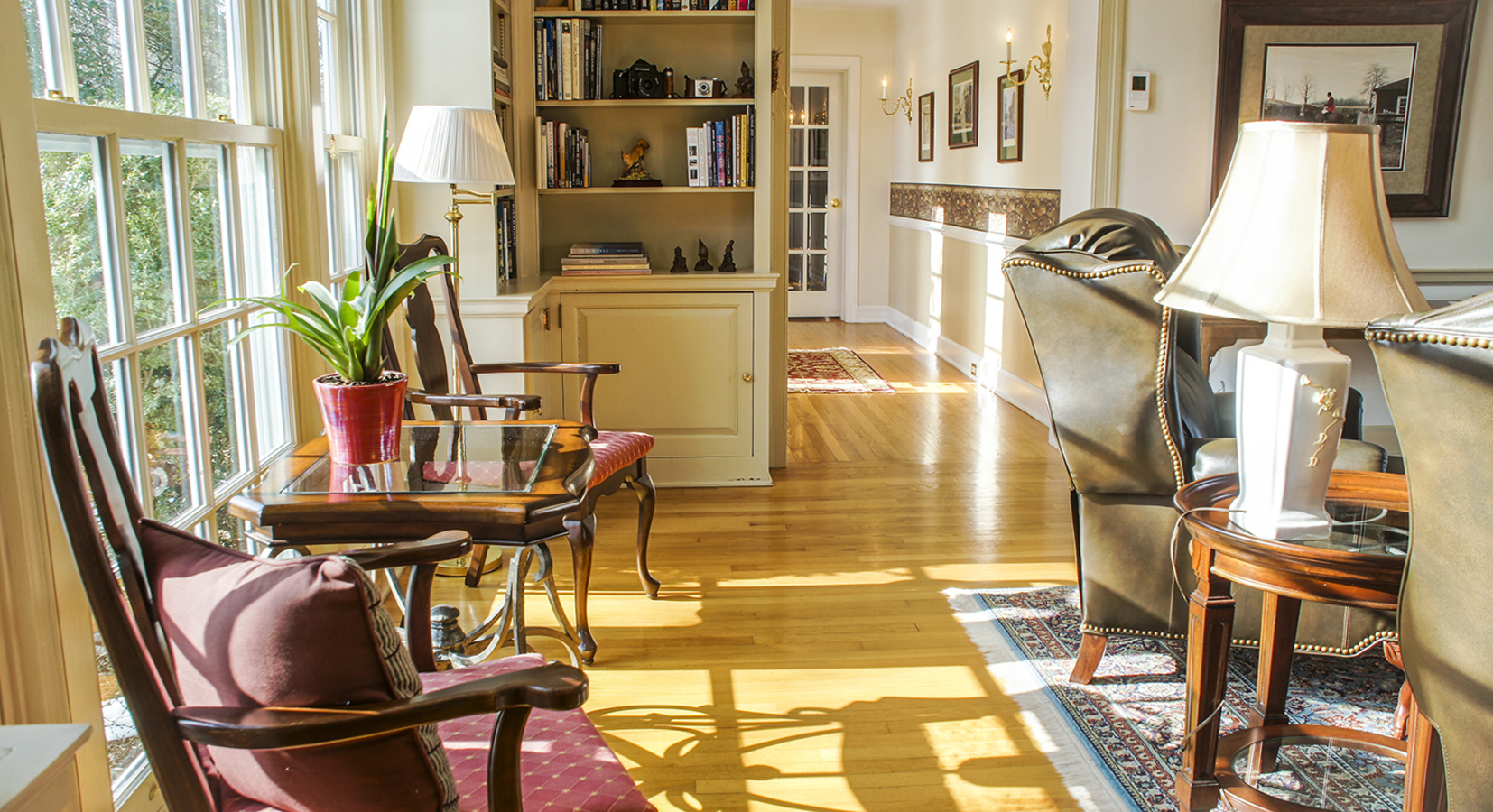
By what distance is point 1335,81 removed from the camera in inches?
180

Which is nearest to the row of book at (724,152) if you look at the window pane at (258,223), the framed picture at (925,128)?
the window pane at (258,223)

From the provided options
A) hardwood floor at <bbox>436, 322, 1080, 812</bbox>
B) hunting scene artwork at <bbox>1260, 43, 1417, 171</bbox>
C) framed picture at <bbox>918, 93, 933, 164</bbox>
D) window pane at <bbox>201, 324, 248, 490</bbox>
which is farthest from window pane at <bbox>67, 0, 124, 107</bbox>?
framed picture at <bbox>918, 93, 933, 164</bbox>

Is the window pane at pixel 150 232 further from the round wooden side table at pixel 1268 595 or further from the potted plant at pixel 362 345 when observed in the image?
the round wooden side table at pixel 1268 595

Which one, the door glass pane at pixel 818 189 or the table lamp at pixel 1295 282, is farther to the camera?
the door glass pane at pixel 818 189

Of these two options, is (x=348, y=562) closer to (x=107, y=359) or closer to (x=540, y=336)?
(x=107, y=359)

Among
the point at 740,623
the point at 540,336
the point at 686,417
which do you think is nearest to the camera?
the point at 740,623

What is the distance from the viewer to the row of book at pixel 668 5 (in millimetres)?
4160

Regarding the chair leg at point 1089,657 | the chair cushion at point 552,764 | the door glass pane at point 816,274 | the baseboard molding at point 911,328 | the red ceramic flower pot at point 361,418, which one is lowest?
the chair leg at point 1089,657

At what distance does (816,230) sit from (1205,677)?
767 centimetres

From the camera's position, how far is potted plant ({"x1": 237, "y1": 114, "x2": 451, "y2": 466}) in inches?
73.3

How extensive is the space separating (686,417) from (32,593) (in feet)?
10.0

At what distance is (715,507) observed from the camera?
4098 millimetres

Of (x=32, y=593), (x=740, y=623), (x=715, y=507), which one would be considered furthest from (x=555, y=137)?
(x=32, y=593)

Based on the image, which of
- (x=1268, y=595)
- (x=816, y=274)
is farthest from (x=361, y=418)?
(x=816, y=274)
